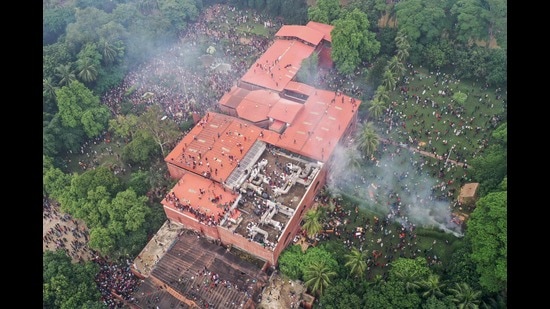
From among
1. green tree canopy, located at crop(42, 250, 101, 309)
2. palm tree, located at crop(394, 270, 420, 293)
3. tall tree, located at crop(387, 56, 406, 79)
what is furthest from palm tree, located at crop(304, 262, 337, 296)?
tall tree, located at crop(387, 56, 406, 79)

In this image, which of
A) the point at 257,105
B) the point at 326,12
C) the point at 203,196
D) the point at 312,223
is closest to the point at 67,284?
the point at 203,196

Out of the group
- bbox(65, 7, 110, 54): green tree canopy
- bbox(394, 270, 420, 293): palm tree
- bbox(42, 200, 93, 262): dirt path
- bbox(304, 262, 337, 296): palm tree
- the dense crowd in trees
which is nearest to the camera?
bbox(394, 270, 420, 293): palm tree

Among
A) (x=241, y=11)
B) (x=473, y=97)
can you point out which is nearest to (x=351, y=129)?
(x=473, y=97)

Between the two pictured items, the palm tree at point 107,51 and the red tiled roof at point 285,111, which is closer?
the red tiled roof at point 285,111

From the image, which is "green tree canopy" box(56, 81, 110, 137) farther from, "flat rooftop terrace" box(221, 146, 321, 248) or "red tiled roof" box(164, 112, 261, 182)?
"flat rooftop terrace" box(221, 146, 321, 248)

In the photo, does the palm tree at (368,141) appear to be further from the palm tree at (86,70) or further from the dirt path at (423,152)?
the palm tree at (86,70)

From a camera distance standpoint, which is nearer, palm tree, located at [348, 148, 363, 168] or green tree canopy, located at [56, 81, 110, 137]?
palm tree, located at [348, 148, 363, 168]

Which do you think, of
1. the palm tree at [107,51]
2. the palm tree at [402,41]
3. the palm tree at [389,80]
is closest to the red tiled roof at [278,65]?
the palm tree at [389,80]
